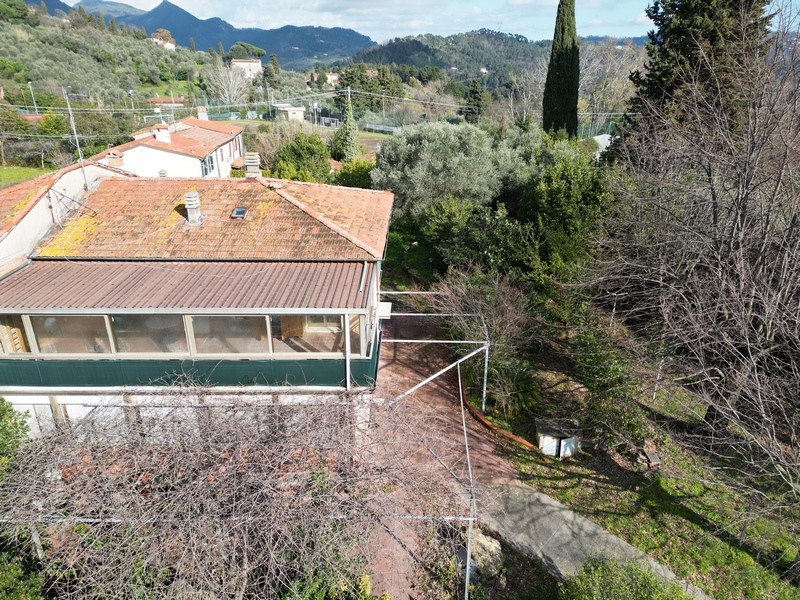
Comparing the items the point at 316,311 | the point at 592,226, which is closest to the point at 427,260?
the point at 592,226

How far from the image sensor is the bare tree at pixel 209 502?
297 inches

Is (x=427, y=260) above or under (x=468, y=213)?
under

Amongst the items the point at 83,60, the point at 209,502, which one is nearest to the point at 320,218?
the point at 209,502

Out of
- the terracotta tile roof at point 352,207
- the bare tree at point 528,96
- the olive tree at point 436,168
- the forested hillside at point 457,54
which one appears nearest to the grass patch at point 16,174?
the olive tree at point 436,168

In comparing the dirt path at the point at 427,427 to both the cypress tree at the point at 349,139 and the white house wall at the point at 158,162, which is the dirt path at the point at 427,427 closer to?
the white house wall at the point at 158,162

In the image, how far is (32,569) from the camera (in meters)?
8.80

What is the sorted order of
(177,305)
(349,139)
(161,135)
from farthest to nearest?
(349,139), (161,135), (177,305)

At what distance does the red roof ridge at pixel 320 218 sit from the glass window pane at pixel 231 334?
3033 mm

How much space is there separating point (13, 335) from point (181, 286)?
3.79m

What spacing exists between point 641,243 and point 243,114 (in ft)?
211

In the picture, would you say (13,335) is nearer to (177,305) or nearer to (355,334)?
(177,305)

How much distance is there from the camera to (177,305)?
10211 mm

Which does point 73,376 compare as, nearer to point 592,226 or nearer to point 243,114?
point 592,226

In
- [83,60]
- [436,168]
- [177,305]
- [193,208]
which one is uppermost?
[83,60]
